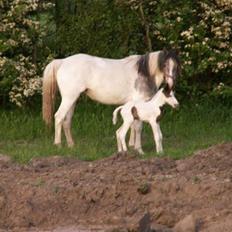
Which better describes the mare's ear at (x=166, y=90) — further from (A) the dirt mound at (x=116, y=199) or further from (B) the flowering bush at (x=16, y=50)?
(B) the flowering bush at (x=16, y=50)

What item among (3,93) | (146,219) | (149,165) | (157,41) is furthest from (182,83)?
(146,219)

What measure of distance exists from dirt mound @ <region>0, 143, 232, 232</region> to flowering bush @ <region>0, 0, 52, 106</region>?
21.0ft

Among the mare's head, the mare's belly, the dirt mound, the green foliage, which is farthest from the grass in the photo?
the dirt mound

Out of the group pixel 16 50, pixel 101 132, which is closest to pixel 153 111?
pixel 101 132

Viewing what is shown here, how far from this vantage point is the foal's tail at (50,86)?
16203 mm

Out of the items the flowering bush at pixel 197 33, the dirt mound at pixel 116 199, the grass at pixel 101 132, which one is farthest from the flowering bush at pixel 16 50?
the dirt mound at pixel 116 199

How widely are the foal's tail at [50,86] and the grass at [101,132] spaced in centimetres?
57

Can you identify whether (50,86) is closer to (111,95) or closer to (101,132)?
(111,95)

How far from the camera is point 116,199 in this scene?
34.4ft

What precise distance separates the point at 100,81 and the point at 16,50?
3484 mm

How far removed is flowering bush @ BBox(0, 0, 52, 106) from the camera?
59.5 feet

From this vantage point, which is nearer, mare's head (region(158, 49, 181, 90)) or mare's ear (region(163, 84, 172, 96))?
mare's ear (region(163, 84, 172, 96))

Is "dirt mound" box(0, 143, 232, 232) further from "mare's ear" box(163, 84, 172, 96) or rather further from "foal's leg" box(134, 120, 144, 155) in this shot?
"foal's leg" box(134, 120, 144, 155)

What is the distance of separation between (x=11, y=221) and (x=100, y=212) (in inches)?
35.7
